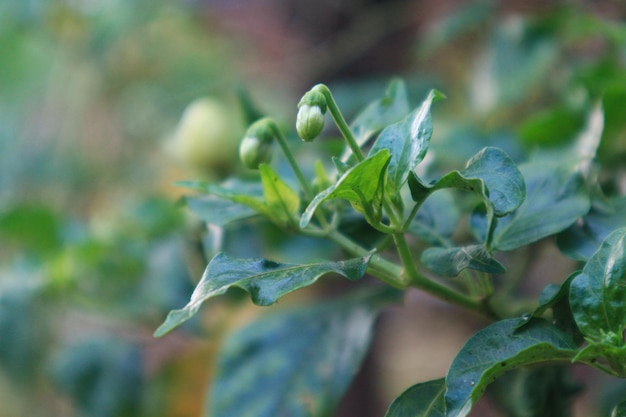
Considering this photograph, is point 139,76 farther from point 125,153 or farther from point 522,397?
point 522,397

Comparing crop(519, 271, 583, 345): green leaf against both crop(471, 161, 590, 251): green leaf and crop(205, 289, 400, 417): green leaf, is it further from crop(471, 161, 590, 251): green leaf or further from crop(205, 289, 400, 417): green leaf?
crop(205, 289, 400, 417): green leaf

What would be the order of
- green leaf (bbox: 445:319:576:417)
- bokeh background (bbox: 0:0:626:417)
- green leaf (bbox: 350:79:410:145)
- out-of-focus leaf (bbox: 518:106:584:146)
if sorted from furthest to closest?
bokeh background (bbox: 0:0:626:417), out-of-focus leaf (bbox: 518:106:584:146), green leaf (bbox: 350:79:410:145), green leaf (bbox: 445:319:576:417)

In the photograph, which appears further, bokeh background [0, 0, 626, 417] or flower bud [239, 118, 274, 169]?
bokeh background [0, 0, 626, 417]

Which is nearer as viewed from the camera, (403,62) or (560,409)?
(560,409)

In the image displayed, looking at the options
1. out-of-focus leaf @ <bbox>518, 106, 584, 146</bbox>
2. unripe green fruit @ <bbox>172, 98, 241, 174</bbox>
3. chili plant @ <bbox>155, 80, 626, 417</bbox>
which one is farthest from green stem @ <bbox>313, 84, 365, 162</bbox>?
unripe green fruit @ <bbox>172, 98, 241, 174</bbox>

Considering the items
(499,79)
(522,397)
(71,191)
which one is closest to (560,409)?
(522,397)

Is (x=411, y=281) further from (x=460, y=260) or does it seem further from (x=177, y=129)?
(x=177, y=129)

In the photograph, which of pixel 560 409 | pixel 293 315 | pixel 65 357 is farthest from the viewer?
pixel 65 357
